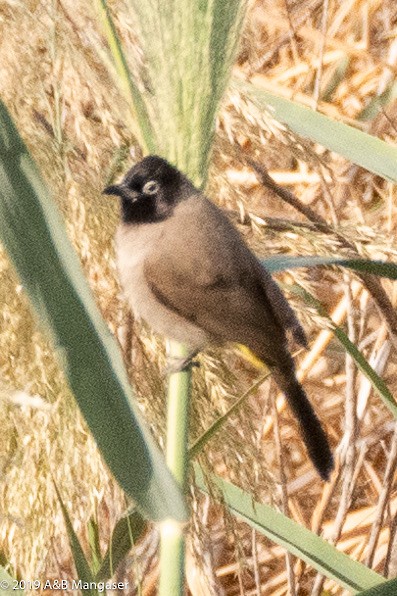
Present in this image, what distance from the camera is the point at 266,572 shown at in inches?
110

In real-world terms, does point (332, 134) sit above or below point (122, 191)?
above

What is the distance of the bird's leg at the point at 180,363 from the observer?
1.26 m

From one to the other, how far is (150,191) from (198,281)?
184 mm

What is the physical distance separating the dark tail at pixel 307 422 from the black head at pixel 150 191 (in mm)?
349

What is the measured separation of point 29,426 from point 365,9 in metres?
2.07

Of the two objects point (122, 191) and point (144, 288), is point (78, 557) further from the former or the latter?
point (144, 288)

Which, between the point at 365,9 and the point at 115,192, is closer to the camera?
the point at 115,192

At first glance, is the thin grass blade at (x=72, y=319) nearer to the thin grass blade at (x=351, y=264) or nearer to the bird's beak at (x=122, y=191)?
the thin grass blade at (x=351, y=264)

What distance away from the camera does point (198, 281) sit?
1974 millimetres

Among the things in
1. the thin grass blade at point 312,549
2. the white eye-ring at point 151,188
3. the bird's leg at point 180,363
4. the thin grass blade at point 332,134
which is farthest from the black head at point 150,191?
the thin grass blade at point 312,549

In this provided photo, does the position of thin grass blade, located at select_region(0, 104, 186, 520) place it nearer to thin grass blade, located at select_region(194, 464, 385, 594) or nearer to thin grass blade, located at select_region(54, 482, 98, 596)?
thin grass blade, located at select_region(54, 482, 98, 596)

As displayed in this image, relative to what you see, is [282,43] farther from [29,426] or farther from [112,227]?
[29,426]

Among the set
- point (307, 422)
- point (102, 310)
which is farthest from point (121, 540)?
point (307, 422)

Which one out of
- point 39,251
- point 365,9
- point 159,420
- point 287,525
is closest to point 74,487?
point 159,420
